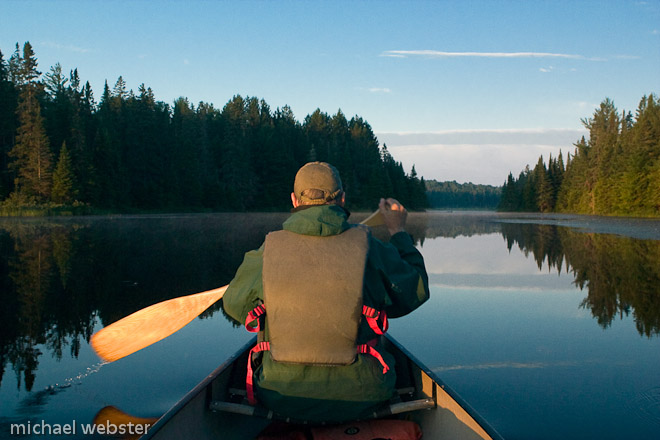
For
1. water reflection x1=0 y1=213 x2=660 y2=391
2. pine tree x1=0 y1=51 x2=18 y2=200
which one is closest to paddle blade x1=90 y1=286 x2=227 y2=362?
water reflection x1=0 y1=213 x2=660 y2=391

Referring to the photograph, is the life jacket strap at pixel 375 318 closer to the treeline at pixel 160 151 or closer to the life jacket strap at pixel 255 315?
the life jacket strap at pixel 255 315

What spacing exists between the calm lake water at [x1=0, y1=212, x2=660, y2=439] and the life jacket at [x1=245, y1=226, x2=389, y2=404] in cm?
226

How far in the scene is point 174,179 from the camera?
69.3 metres

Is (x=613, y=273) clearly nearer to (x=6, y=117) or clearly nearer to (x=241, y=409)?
(x=241, y=409)

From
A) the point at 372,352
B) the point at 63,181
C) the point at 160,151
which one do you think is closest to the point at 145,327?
the point at 372,352

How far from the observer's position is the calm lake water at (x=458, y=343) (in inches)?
182

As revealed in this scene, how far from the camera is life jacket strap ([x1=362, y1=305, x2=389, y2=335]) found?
2779mm

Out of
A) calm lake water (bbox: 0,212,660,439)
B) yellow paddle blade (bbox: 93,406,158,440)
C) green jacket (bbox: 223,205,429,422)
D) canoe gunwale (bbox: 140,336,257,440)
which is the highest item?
green jacket (bbox: 223,205,429,422)

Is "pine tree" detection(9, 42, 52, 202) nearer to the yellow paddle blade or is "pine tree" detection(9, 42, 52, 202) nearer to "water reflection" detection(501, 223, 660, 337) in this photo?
"water reflection" detection(501, 223, 660, 337)

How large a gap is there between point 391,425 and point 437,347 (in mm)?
3470

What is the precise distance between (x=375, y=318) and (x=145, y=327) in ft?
8.31

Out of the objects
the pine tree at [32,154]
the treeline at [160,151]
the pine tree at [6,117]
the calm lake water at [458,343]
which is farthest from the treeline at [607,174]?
the pine tree at [6,117]

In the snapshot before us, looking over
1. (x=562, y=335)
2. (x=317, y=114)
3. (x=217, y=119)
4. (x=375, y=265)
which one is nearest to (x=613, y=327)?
(x=562, y=335)

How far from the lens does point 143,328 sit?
455cm
